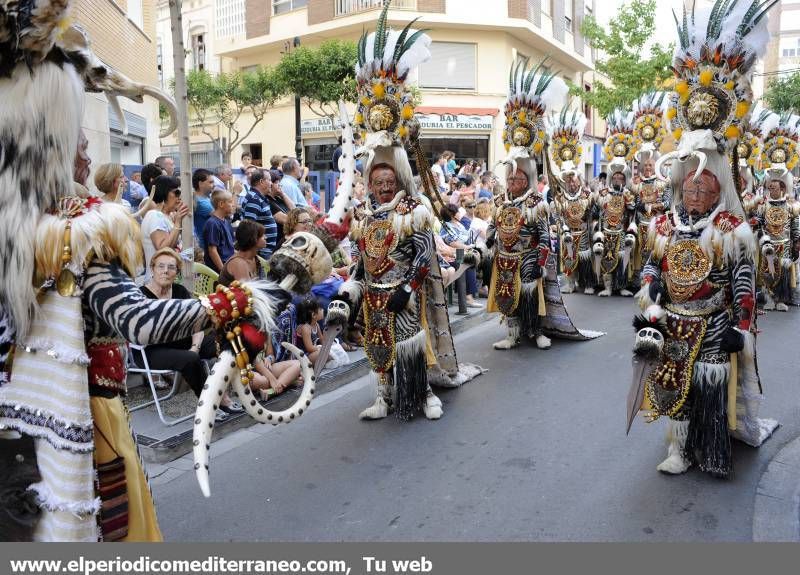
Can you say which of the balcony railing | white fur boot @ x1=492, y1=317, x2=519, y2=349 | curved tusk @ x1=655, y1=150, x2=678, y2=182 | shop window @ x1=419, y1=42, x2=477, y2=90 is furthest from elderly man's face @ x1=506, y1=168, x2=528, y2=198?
the balcony railing

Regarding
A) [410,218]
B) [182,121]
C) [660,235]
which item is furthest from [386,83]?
[660,235]

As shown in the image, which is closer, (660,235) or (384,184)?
(660,235)

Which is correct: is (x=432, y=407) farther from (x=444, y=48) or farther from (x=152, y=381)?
(x=444, y=48)

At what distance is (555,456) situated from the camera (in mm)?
4449

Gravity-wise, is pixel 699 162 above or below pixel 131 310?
above

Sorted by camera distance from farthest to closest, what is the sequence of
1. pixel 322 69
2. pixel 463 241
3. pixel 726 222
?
pixel 322 69 → pixel 463 241 → pixel 726 222

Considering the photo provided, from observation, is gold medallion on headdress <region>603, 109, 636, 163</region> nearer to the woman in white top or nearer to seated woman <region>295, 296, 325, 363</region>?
seated woman <region>295, 296, 325, 363</region>

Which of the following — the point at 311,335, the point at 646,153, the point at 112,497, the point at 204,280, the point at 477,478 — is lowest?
the point at 477,478

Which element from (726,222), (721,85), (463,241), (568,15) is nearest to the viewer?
(726,222)

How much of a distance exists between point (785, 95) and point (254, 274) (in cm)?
2827

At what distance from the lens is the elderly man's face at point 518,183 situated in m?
6.96

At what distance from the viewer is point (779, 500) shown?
3689 millimetres

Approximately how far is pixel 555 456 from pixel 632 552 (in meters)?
1.21

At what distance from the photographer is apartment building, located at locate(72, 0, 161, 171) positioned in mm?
9602
